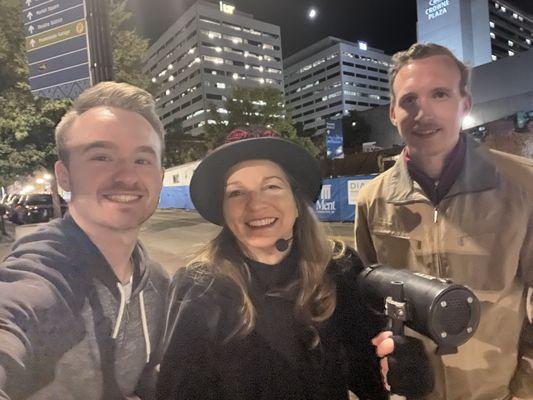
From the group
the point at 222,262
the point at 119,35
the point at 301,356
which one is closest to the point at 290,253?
the point at 222,262

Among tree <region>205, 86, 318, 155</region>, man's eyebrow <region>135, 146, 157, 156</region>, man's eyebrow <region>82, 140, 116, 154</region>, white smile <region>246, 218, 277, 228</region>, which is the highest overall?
tree <region>205, 86, 318, 155</region>

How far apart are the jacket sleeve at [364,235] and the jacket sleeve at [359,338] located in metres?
0.44

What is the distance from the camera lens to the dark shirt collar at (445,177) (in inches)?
65.9

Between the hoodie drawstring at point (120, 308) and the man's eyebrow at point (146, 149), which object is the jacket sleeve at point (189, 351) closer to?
the hoodie drawstring at point (120, 308)

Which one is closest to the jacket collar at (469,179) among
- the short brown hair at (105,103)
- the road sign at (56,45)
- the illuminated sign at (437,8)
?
the short brown hair at (105,103)

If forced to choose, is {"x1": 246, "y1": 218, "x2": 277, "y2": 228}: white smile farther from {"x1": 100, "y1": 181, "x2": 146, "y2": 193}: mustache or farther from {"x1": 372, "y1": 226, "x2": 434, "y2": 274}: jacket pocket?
{"x1": 372, "y1": 226, "x2": 434, "y2": 274}: jacket pocket

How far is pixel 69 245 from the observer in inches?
51.3

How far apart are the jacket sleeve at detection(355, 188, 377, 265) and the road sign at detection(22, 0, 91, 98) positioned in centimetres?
162

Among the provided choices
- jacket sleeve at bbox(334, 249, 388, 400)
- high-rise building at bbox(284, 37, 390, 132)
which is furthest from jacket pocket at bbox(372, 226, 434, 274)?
high-rise building at bbox(284, 37, 390, 132)

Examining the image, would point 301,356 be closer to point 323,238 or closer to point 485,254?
point 323,238

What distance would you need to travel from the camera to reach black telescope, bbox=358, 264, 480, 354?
1.16 metres

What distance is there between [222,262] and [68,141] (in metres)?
0.72

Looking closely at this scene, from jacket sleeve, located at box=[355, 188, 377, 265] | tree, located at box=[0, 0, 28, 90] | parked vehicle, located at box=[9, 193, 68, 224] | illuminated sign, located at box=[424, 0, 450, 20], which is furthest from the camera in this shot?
illuminated sign, located at box=[424, 0, 450, 20]

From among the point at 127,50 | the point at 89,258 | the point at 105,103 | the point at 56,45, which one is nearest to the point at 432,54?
the point at 105,103
